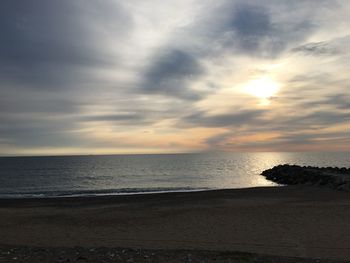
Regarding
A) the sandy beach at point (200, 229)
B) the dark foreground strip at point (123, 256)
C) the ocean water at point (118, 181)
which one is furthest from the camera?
the ocean water at point (118, 181)

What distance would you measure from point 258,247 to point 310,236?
2.97 meters

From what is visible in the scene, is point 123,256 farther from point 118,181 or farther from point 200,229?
point 118,181

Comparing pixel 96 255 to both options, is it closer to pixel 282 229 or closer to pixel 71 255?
pixel 71 255

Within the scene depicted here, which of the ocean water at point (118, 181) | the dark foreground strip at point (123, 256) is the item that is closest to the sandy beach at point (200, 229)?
the dark foreground strip at point (123, 256)

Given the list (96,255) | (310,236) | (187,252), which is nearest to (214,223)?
(310,236)

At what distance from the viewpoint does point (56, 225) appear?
61.1 ft

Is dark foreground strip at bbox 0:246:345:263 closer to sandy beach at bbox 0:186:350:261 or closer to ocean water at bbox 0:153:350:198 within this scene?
sandy beach at bbox 0:186:350:261

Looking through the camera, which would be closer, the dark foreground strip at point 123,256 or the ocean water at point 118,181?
the dark foreground strip at point 123,256

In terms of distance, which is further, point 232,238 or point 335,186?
point 335,186

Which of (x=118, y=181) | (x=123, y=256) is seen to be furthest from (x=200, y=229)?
(x=118, y=181)

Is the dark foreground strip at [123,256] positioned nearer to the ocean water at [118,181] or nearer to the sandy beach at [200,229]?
the sandy beach at [200,229]

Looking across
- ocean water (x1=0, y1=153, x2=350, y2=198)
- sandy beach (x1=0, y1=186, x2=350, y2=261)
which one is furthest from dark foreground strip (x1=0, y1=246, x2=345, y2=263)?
ocean water (x1=0, y1=153, x2=350, y2=198)

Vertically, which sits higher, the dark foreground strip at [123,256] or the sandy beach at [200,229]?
the dark foreground strip at [123,256]

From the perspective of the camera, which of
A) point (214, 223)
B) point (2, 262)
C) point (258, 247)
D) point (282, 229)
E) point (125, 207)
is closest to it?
point (2, 262)
